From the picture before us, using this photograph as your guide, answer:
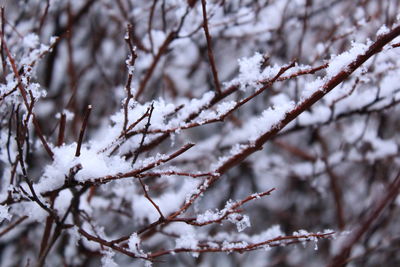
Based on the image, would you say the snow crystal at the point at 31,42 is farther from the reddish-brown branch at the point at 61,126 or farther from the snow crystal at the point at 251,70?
the snow crystal at the point at 251,70

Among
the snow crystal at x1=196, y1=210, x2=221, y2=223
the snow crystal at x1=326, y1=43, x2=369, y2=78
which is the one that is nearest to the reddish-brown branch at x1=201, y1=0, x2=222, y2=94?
the snow crystal at x1=326, y1=43, x2=369, y2=78

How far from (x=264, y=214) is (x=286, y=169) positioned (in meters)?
1.74

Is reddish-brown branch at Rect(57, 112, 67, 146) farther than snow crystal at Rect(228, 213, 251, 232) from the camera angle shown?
Yes

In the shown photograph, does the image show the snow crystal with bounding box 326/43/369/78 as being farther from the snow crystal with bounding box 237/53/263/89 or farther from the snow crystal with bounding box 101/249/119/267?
the snow crystal with bounding box 101/249/119/267

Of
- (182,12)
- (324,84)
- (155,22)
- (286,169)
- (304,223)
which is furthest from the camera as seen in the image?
(304,223)

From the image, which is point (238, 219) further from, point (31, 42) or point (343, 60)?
point (31, 42)

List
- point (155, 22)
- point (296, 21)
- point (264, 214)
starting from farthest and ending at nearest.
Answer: point (264, 214) < point (155, 22) < point (296, 21)

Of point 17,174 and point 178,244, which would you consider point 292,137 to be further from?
point 17,174

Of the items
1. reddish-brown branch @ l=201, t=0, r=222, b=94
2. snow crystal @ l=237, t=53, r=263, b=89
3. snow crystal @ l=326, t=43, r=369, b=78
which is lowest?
snow crystal @ l=326, t=43, r=369, b=78

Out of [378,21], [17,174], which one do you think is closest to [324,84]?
[17,174]

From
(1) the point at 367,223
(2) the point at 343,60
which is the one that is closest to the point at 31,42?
(2) the point at 343,60

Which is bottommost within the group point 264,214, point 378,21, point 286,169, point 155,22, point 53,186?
point 53,186

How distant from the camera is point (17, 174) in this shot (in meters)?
1.70

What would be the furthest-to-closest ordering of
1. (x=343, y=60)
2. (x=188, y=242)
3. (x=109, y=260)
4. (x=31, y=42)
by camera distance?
(x=31, y=42), (x=188, y=242), (x=109, y=260), (x=343, y=60)
